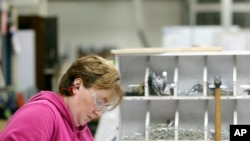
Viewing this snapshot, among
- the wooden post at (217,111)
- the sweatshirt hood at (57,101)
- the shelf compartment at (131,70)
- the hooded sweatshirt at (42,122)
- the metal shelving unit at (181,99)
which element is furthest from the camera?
the shelf compartment at (131,70)

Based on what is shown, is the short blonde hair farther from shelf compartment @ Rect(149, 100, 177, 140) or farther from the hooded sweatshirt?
shelf compartment @ Rect(149, 100, 177, 140)

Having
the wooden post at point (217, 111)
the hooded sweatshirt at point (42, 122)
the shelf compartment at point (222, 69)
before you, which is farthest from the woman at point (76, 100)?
the shelf compartment at point (222, 69)

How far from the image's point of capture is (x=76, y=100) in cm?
175

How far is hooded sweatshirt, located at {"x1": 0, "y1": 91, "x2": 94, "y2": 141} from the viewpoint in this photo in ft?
4.91

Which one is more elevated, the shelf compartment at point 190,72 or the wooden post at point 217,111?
the shelf compartment at point 190,72

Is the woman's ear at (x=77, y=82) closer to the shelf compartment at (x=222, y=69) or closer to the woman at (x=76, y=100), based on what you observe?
the woman at (x=76, y=100)

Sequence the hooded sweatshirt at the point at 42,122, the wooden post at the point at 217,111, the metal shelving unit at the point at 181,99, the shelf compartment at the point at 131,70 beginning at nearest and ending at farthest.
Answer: the hooded sweatshirt at the point at 42,122, the wooden post at the point at 217,111, the metal shelving unit at the point at 181,99, the shelf compartment at the point at 131,70

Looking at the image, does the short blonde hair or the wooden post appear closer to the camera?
the short blonde hair

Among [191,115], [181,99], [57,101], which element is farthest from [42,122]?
[191,115]

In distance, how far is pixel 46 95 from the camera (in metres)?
1.70

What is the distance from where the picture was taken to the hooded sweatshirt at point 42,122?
1495mm

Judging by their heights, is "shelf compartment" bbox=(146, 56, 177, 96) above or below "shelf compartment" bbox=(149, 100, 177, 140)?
above

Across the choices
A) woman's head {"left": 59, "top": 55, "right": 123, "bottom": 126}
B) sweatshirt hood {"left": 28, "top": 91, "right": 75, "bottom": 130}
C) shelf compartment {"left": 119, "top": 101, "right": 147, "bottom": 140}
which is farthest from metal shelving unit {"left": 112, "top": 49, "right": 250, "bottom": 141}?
sweatshirt hood {"left": 28, "top": 91, "right": 75, "bottom": 130}

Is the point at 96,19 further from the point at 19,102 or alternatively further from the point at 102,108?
the point at 102,108
